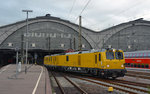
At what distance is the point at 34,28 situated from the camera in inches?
2699

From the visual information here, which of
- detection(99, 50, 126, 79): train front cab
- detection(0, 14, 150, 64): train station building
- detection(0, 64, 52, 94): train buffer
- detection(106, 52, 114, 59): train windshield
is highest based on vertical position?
detection(0, 14, 150, 64): train station building

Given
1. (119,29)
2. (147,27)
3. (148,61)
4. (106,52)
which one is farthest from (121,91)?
(147,27)

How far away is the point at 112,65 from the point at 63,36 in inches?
2030

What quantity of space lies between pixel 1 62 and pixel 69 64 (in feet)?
190

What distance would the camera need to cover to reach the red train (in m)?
30.3

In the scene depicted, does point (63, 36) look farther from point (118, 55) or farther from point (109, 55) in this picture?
point (109, 55)

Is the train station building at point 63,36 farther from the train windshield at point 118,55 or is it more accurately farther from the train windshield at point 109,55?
the train windshield at point 109,55

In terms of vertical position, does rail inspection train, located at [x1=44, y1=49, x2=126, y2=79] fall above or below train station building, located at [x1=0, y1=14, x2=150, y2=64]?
below

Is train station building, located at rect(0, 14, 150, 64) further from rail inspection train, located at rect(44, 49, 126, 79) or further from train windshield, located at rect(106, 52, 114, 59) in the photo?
train windshield, located at rect(106, 52, 114, 59)

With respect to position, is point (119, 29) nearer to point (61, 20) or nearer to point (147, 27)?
point (147, 27)

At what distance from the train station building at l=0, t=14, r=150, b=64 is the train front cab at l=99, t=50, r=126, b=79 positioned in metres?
47.7

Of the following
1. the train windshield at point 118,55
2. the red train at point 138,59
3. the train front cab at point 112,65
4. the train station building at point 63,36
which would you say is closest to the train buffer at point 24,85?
the train front cab at point 112,65

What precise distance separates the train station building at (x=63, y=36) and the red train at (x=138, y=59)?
→ 31672mm

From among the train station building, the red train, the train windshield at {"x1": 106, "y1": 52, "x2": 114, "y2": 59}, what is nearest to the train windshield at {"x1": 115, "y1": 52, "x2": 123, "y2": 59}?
the train windshield at {"x1": 106, "y1": 52, "x2": 114, "y2": 59}
